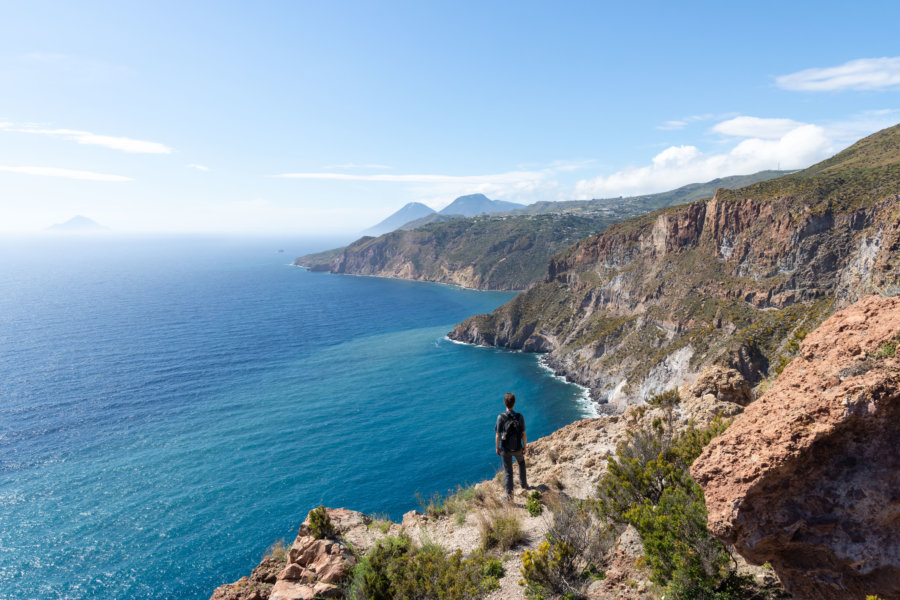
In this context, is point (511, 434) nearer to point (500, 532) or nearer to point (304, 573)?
point (500, 532)

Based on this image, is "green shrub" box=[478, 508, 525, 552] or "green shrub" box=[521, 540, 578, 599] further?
"green shrub" box=[478, 508, 525, 552]

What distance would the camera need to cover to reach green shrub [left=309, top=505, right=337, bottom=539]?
12.2 meters

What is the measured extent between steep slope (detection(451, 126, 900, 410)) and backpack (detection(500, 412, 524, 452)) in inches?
1621

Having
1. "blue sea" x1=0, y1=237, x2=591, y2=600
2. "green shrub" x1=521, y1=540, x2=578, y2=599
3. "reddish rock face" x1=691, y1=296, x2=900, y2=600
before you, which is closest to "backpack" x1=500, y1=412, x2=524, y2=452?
"green shrub" x1=521, y1=540, x2=578, y2=599

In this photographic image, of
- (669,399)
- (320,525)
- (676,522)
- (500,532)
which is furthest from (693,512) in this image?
(669,399)

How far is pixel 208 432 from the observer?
5631 cm

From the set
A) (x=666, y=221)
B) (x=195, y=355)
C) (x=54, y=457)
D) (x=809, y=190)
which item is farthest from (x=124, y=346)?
(x=809, y=190)

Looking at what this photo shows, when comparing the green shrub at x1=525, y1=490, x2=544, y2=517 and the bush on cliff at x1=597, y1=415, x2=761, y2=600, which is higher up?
the bush on cliff at x1=597, y1=415, x2=761, y2=600

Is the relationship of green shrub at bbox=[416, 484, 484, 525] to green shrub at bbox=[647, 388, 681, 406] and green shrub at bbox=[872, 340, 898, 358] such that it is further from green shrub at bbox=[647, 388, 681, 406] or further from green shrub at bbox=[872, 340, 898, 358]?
green shrub at bbox=[872, 340, 898, 358]

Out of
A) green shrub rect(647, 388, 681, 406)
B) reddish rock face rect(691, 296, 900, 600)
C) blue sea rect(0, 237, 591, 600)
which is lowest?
blue sea rect(0, 237, 591, 600)

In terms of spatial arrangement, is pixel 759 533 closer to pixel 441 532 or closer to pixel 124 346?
Answer: pixel 441 532

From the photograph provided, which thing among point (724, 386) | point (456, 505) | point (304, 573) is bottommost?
point (456, 505)

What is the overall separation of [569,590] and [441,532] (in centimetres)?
559

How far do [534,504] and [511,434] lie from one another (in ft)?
6.98
